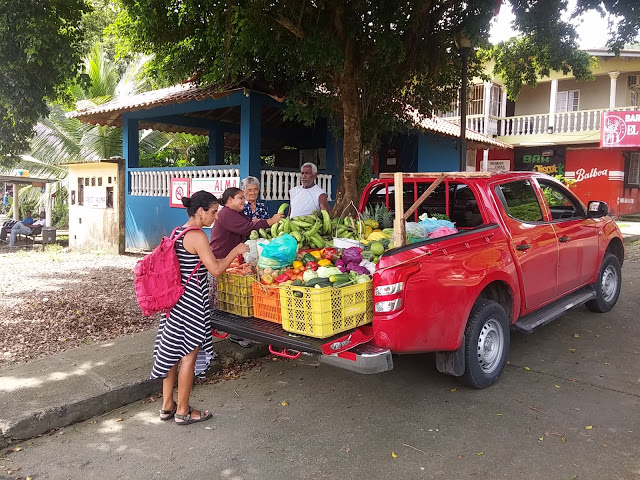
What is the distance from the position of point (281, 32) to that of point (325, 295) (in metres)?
5.24

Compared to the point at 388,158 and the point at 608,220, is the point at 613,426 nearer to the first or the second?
the point at 608,220

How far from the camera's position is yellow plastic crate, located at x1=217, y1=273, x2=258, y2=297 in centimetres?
394

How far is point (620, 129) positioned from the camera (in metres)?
17.1

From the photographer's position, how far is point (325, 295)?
3273mm

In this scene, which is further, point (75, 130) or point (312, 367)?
point (75, 130)

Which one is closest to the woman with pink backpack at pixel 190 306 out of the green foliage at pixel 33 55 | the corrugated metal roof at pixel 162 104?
the green foliage at pixel 33 55

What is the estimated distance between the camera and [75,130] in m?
17.1

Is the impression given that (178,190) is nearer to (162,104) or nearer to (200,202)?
(162,104)

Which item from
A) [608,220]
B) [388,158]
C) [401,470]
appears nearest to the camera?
[401,470]

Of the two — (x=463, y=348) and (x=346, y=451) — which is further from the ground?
(x=463, y=348)

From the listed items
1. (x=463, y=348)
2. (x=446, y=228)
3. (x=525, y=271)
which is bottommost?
(x=463, y=348)

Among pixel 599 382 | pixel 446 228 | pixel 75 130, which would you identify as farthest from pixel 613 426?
pixel 75 130

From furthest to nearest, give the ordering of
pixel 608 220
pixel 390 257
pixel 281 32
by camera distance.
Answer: pixel 281 32, pixel 608 220, pixel 390 257

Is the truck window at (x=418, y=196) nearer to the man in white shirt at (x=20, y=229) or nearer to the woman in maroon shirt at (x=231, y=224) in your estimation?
the woman in maroon shirt at (x=231, y=224)
